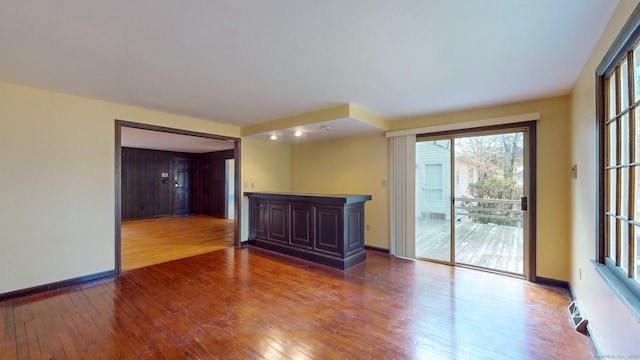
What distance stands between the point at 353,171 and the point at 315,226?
1487 millimetres

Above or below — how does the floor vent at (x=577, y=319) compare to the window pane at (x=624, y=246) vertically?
below

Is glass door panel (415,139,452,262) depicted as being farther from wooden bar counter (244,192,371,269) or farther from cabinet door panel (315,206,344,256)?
cabinet door panel (315,206,344,256)

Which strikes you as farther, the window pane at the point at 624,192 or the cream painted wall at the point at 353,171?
the cream painted wall at the point at 353,171

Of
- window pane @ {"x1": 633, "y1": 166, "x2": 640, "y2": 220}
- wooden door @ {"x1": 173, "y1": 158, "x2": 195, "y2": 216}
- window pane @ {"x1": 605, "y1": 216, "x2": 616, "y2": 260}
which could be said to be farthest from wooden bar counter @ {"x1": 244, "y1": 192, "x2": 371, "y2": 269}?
wooden door @ {"x1": 173, "y1": 158, "x2": 195, "y2": 216}

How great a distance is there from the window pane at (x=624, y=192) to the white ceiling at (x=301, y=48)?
1009mm

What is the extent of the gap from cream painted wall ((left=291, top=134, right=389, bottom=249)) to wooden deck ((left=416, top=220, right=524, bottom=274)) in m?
0.68

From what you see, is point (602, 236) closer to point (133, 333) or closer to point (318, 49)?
point (318, 49)

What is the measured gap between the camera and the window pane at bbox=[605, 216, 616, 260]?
1.85 m

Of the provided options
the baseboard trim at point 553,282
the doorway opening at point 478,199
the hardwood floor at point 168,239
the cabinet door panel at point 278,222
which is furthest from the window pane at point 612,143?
the hardwood floor at point 168,239

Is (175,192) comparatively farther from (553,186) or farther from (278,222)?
(553,186)

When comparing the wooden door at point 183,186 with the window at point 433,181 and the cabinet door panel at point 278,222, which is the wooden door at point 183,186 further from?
the window at point 433,181

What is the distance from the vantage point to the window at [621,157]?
1.53 meters

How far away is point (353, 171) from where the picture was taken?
5039mm

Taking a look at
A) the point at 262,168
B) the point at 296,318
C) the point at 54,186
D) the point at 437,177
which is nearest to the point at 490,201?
the point at 437,177
